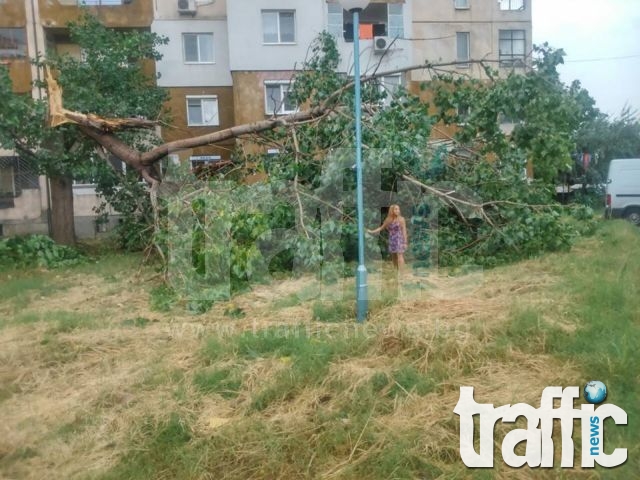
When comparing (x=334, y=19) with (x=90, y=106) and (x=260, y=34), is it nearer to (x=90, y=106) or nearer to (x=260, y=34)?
(x=260, y=34)

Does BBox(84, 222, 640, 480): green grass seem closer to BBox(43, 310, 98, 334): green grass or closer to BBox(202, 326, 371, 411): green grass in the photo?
BBox(202, 326, 371, 411): green grass

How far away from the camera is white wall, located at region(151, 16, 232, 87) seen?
22.0 meters

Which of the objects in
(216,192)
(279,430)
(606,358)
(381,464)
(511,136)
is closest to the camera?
(381,464)

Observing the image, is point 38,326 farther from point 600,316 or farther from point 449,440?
point 600,316

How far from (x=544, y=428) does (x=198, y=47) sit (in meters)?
21.0

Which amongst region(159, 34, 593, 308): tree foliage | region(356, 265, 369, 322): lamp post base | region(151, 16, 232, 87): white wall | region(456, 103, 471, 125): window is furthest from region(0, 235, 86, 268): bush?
region(151, 16, 232, 87): white wall

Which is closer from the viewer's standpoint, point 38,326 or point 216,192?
point 38,326

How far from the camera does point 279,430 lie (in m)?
4.00

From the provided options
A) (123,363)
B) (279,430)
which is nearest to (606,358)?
(279,430)

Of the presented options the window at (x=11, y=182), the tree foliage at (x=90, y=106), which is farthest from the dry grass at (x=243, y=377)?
the window at (x=11, y=182)

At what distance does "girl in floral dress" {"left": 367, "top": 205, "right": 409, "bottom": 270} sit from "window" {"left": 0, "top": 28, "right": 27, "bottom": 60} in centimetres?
1616

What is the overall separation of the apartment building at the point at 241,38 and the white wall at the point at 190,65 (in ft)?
0.12

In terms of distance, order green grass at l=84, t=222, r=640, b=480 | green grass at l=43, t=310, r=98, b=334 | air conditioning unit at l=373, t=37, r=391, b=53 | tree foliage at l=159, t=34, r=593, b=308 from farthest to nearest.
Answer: air conditioning unit at l=373, t=37, r=391, b=53 < tree foliage at l=159, t=34, r=593, b=308 < green grass at l=43, t=310, r=98, b=334 < green grass at l=84, t=222, r=640, b=480

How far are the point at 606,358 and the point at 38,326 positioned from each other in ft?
17.9
